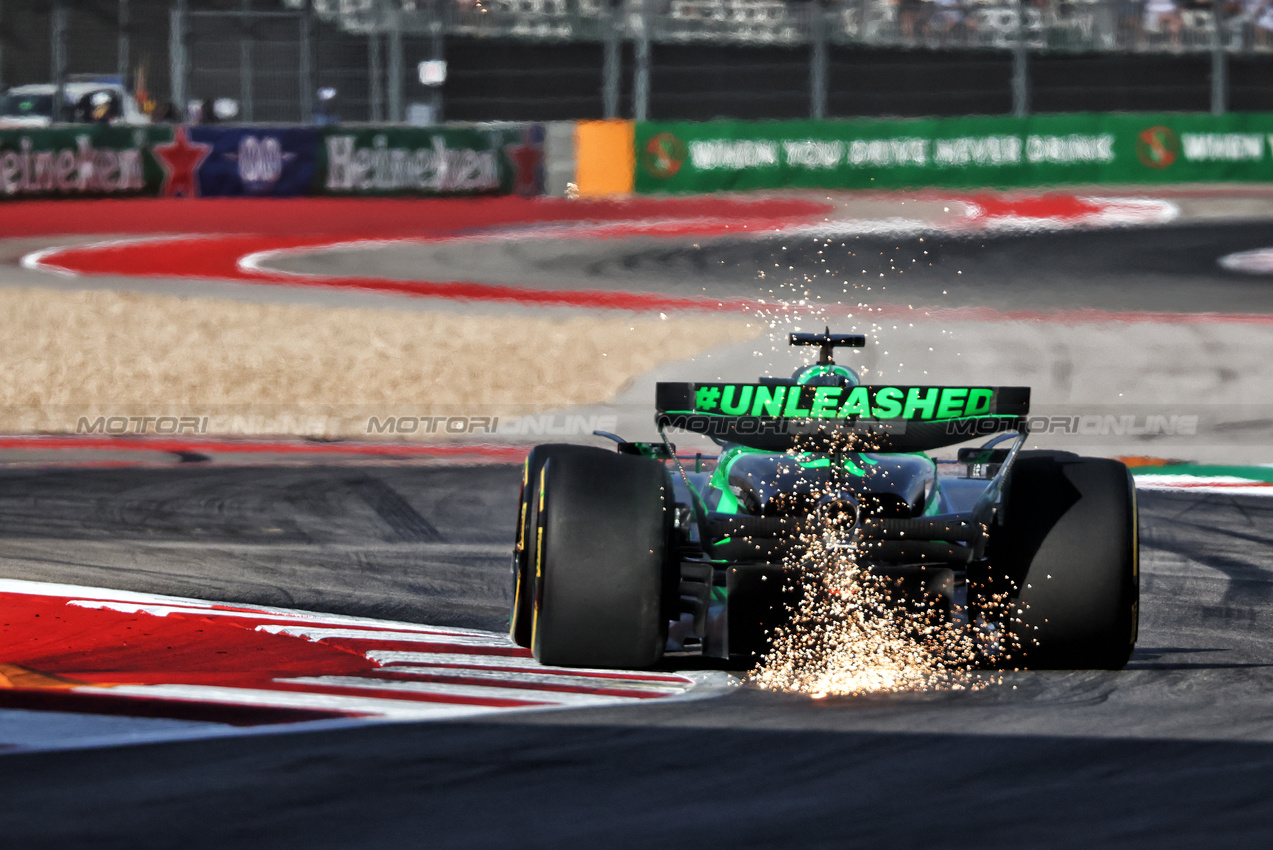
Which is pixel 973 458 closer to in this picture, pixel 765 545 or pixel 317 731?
pixel 765 545

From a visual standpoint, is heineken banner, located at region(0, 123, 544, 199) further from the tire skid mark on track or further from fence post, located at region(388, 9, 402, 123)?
the tire skid mark on track

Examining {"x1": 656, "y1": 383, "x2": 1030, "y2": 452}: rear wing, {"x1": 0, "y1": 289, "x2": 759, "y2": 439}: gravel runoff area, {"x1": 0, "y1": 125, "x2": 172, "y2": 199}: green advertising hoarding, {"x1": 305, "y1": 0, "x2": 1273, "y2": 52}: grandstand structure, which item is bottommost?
{"x1": 0, "y1": 289, "x2": 759, "y2": 439}: gravel runoff area

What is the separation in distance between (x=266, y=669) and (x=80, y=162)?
67.3 ft

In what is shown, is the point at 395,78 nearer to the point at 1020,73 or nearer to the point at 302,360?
the point at 302,360

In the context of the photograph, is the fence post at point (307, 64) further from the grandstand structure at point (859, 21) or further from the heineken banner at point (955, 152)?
the heineken banner at point (955, 152)

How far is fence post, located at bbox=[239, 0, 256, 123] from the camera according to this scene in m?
27.9

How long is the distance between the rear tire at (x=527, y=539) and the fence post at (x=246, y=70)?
73.5ft

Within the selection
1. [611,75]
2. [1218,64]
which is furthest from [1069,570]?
[1218,64]

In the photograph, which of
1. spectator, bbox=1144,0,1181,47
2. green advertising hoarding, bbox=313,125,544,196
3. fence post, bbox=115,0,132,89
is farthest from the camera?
spectator, bbox=1144,0,1181,47

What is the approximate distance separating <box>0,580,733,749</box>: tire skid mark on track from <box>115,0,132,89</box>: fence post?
21.7 meters

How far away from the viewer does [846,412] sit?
6590 mm

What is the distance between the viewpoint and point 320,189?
26109 mm

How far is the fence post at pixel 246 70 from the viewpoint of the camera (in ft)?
91.6

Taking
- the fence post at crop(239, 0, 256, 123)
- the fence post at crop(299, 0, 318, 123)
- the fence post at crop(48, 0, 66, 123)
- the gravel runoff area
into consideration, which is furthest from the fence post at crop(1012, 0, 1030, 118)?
the fence post at crop(48, 0, 66, 123)
